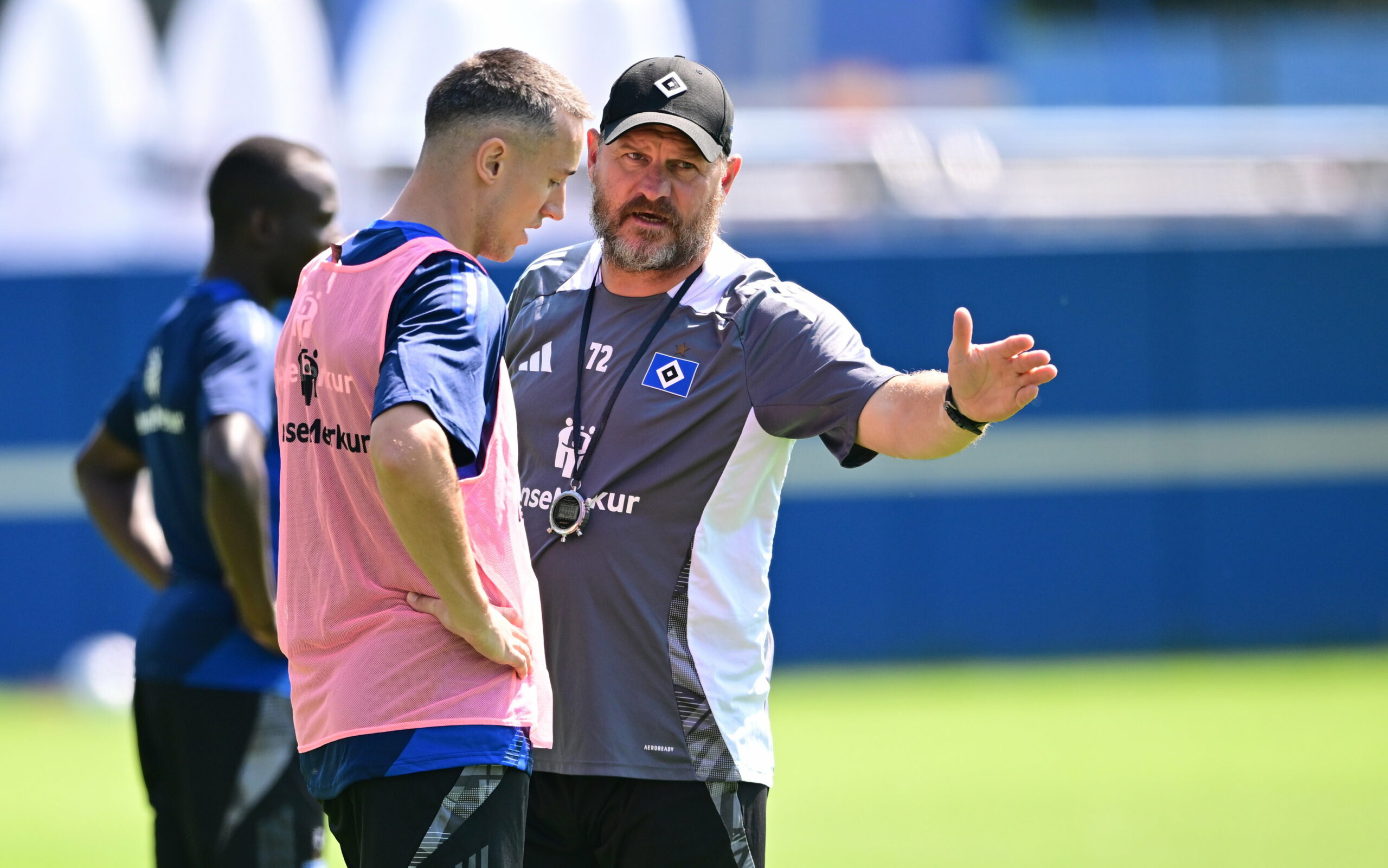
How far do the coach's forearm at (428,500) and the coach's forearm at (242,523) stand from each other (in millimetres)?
1386

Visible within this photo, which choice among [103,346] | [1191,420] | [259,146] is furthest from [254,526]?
[1191,420]

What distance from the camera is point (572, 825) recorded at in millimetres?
3650

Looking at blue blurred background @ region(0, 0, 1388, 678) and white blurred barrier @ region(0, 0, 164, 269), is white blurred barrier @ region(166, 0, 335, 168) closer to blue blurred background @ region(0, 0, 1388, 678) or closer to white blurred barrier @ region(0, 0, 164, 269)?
blue blurred background @ region(0, 0, 1388, 678)

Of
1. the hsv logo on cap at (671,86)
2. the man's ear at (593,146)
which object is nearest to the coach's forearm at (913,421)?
the hsv logo on cap at (671,86)

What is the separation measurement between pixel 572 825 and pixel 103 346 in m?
9.14

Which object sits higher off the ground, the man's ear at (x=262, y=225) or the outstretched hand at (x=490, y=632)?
the man's ear at (x=262, y=225)

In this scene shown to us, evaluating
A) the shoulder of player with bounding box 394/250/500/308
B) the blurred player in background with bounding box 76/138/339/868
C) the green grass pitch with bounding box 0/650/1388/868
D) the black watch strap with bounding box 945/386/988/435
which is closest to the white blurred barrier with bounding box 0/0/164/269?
the green grass pitch with bounding box 0/650/1388/868

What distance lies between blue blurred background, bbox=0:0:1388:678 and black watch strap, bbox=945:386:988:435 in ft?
27.8

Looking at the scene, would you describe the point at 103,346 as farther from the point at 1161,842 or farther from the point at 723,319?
the point at 723,319

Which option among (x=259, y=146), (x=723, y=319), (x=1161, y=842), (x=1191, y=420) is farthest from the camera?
(x=1191, y=420)

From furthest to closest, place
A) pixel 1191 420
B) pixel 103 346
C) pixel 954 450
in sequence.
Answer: pixel 1191 420 → pixel 103 346 → pixel 954 450

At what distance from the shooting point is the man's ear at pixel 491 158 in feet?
10.5

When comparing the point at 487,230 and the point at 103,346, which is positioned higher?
the point at 103,346

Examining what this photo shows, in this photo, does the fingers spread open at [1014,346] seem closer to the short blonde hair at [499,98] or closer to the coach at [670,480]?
the coach at [670,480]
